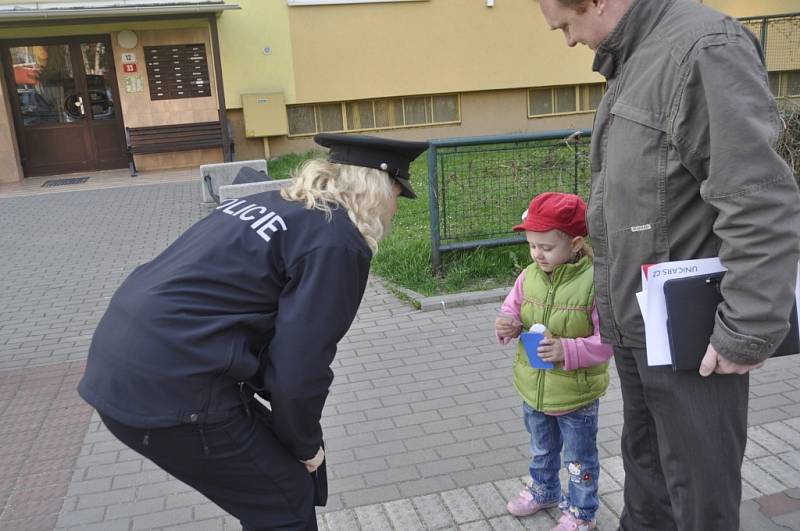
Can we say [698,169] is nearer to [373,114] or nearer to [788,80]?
[373,114]

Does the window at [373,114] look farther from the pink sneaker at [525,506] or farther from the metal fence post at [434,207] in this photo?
the pink sneaker at [525,506]

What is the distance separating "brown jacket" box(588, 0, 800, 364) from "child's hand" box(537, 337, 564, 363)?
20.8 inches

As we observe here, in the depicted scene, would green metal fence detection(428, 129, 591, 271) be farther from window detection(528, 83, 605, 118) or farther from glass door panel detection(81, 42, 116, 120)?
window detection(528, 83, 605, 118)

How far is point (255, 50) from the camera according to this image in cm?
1393

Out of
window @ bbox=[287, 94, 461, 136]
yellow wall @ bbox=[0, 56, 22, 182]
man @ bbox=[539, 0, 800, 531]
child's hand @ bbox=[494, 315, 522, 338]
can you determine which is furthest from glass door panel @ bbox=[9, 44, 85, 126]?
man @ bbox=[539, 0, 800, 531]

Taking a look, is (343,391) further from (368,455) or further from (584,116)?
(584,116)

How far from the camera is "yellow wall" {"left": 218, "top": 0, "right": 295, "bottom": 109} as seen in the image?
13.7 metres

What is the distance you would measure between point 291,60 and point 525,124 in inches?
206

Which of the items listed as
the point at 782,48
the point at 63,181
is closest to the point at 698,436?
the point at 63,181

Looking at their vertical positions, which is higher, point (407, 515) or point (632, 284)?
point (632, 284)

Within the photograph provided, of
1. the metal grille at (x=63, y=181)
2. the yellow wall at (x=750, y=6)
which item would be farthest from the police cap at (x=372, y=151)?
the yellow wall at (x=750, y=6)

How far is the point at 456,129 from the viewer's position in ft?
51.4

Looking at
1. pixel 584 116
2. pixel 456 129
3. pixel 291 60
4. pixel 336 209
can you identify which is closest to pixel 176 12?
pixel 291 60

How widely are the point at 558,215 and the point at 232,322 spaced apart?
4.27 feet
